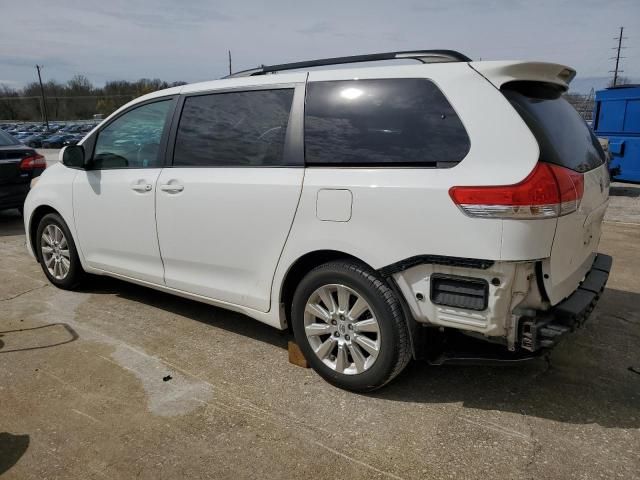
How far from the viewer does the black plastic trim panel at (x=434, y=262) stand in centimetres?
249

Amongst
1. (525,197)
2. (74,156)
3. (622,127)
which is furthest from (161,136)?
(622,127)

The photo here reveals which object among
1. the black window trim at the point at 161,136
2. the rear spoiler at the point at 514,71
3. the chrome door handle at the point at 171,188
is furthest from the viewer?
the black window trim at the point at 161,136

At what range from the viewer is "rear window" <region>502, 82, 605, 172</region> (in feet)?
8.46

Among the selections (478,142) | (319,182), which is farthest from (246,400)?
(478,142)

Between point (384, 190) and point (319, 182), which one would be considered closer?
point (384, 190)

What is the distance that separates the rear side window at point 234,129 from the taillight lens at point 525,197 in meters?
1.26

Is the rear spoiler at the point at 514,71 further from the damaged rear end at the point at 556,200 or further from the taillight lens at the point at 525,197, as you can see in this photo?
the taillight lens at the point at 525,197

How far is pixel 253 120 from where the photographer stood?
3.43 meters

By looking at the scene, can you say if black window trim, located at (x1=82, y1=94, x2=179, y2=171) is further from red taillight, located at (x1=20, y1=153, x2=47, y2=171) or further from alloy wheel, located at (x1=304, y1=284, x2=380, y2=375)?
red taillight, located at (x1=20, y1=153, x2=47, y2=171)

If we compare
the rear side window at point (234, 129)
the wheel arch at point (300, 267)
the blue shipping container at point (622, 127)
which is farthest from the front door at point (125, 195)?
the blue shipping container at point (622, 127)

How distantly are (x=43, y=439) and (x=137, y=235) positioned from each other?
176 cm

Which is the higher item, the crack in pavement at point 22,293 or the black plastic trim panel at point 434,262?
the black plastic trim panel at point 434,262

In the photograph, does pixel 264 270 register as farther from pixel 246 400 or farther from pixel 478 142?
pixel 478 142

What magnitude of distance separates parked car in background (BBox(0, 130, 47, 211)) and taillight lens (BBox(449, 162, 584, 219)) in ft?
24.9
